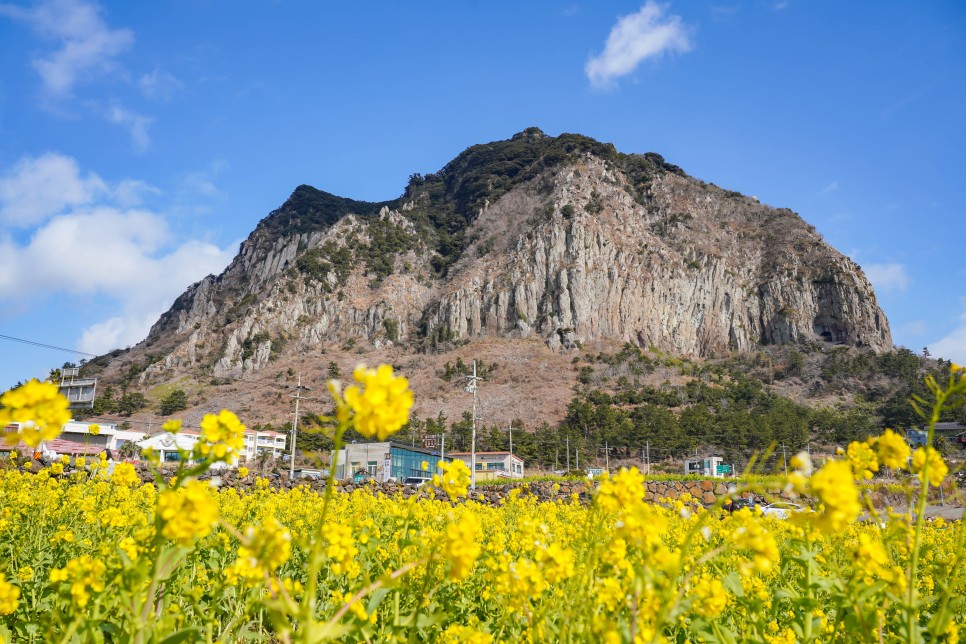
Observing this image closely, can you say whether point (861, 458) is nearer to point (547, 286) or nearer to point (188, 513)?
point (188, 513)

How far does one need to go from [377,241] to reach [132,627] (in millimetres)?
119515

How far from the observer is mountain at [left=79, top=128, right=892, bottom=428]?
93.2 metres

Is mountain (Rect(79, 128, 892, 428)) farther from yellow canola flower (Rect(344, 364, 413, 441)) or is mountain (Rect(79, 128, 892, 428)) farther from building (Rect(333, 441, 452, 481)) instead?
yellow canola flower (Rect(344, 364, 413, 441))

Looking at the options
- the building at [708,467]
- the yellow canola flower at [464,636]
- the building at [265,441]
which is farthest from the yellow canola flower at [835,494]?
the building at [265,441]

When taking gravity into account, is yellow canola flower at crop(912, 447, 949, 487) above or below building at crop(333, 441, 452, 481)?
above

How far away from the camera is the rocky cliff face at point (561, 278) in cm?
9512

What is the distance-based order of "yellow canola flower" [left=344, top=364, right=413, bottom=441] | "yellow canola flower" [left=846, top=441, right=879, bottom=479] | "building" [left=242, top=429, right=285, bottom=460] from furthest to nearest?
1. "building" [left=242, top=429, right=285, bottom=460]
2. "yellow canola flower" [left=846, top=441, right=879, bottom=479]
3. "yellow canola flower" [left=344, top=364, right=413, bottom=441]

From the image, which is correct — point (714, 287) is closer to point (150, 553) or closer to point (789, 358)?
point (789, 358)

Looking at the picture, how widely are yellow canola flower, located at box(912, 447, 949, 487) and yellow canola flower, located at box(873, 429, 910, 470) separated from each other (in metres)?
0.06

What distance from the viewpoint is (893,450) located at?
1.93 meters

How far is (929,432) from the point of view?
199 cm

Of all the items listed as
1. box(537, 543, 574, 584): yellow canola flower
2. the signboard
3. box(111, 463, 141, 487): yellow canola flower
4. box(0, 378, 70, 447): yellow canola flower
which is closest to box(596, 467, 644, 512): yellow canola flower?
box(537, 543, 574, 584): yellow canola flower

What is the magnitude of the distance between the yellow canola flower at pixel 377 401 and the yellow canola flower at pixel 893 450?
162 cm

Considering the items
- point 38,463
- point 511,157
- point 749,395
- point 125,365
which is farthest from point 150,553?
point 511,157
